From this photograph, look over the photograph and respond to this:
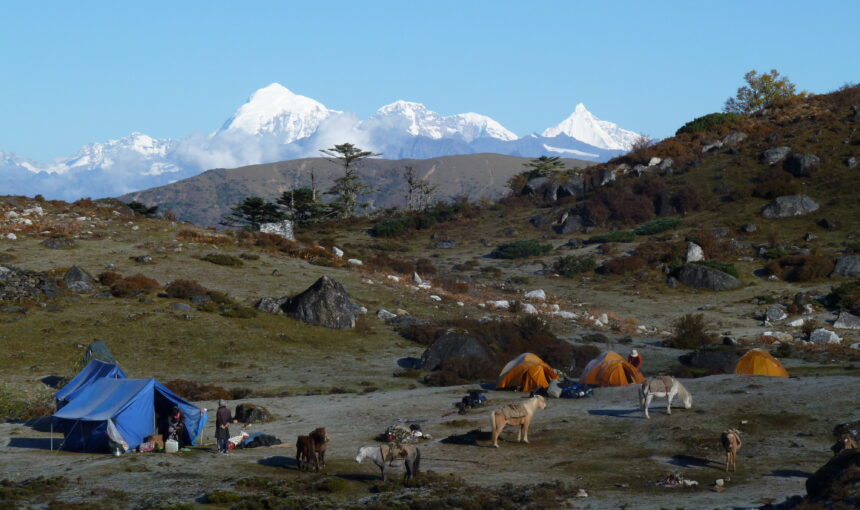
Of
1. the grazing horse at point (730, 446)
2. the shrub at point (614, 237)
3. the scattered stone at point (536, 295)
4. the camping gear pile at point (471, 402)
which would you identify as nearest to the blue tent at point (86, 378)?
the camping gear pile at point (471, 402)

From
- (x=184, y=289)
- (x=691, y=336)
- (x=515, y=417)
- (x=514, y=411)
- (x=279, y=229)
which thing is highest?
(x=279, y=229)

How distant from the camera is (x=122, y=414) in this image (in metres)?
26.8

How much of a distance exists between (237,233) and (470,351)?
3581 cm

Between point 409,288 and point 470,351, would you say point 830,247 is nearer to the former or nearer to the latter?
point 409,288

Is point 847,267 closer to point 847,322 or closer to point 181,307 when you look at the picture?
point 847,322

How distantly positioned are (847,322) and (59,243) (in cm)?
5231

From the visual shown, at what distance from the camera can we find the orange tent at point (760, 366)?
1380 inches

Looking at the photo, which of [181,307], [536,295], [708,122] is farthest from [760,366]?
[708,122]

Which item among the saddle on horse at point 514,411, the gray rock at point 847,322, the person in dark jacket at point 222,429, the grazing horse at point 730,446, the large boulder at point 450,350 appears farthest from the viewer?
the gray rock at point 847,322

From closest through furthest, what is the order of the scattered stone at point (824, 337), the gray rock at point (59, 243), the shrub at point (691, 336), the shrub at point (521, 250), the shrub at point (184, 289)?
the scattered stone at point (824, 337) < the shrub at point (691, 336) < the shrub at point (184, 289) < the gray rock at point (59, 243) < the shrub at point (521, 250)

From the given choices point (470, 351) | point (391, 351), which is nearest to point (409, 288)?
point (391, 351)

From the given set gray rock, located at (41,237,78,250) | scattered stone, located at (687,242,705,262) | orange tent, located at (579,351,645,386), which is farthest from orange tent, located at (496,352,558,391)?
gray rock, located at (41,237,78,250)

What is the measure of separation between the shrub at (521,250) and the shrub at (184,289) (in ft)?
112

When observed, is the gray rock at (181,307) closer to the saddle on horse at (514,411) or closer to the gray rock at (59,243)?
the gray rock at (59,243)
